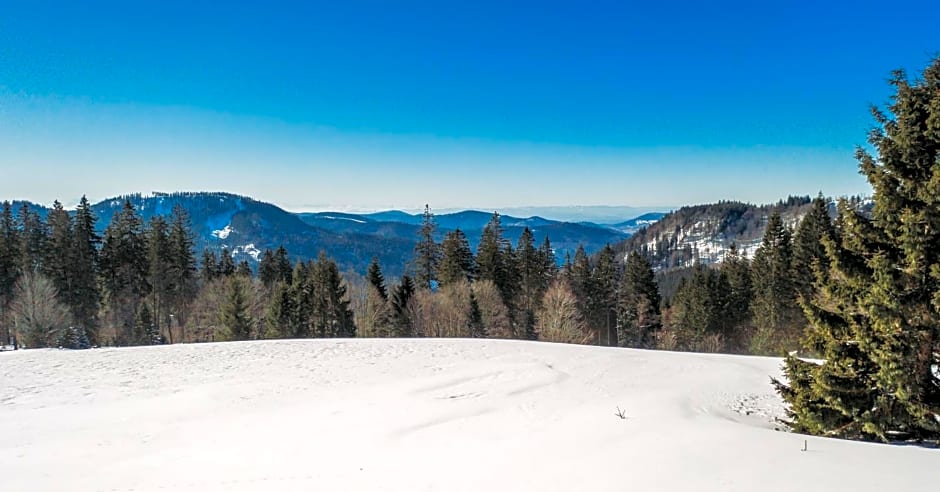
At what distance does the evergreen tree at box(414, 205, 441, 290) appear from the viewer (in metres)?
39.4

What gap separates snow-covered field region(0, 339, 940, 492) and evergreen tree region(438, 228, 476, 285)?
20.0m

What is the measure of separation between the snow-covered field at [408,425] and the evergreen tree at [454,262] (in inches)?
789

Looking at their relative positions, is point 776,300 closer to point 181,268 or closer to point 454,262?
point 454,262

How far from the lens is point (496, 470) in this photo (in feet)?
23.5

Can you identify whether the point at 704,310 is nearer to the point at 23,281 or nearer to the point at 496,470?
the point at 496,470

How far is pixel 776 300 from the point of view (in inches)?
1243

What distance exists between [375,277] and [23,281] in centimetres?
2281

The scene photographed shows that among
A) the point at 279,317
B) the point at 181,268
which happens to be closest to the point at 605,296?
the point at 279,317

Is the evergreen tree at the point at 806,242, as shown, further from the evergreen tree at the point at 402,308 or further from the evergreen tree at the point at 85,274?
the evergreen tree at the point at 85,274

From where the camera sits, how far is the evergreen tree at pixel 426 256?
39.4 m

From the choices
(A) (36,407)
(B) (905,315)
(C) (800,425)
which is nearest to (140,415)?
(A) (36,407)

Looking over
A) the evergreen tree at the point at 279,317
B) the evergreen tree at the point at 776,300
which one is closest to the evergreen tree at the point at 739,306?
the evergreen tree at the point at 776,300

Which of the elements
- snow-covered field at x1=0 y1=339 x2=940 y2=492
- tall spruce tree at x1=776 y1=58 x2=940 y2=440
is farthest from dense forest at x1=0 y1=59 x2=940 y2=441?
snow-covered field at x1=0 y1=339 x2=940 y2=492

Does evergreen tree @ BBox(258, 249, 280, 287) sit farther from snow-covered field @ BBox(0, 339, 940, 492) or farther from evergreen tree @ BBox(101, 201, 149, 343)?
snow-covered field @ BBox(0, 339, 940, 492)
